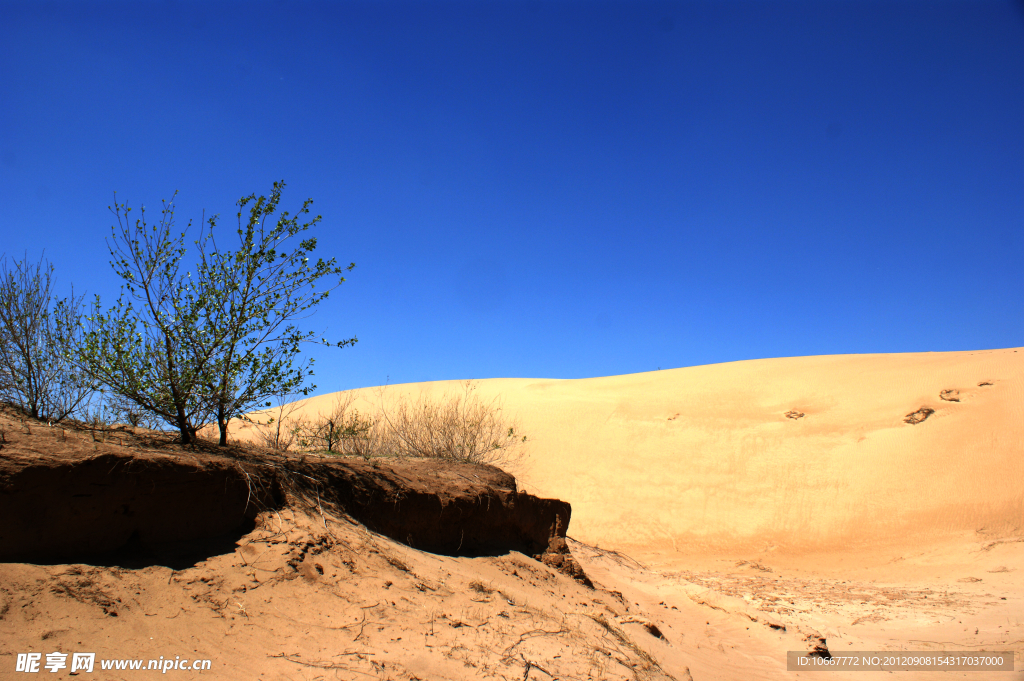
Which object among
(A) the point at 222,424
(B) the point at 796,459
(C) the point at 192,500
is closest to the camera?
(C) the point at 192,500

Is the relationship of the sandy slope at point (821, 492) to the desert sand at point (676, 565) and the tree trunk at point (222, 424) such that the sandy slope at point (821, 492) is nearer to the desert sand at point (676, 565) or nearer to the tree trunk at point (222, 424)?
the desert sand at point (676, 565)

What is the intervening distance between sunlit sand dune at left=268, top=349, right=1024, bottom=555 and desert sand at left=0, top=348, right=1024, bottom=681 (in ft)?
0.23

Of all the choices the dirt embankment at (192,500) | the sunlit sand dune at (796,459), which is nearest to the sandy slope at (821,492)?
the sunlit sand dune at (796,459)

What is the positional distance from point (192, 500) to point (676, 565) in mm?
11544

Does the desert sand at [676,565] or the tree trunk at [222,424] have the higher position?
the tree trunk at [222,424]

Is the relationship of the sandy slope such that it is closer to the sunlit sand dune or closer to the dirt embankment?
the sunlit sand dune

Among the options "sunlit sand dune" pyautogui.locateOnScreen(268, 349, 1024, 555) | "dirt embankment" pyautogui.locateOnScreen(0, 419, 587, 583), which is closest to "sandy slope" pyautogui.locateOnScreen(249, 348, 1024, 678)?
"sunlit sand dune" pyautogui.locateOnScreen(268, 349, 1024, 555)

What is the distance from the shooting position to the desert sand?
142 inches

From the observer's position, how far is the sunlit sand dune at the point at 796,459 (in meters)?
14.1

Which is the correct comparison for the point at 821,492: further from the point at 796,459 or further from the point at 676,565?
the point at 676,565

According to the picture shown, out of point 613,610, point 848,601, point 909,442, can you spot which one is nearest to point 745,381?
point 909,442

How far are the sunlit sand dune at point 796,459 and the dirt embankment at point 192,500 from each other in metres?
9.30

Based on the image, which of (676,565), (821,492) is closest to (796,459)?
(821,492)

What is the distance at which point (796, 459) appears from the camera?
56.7ft
